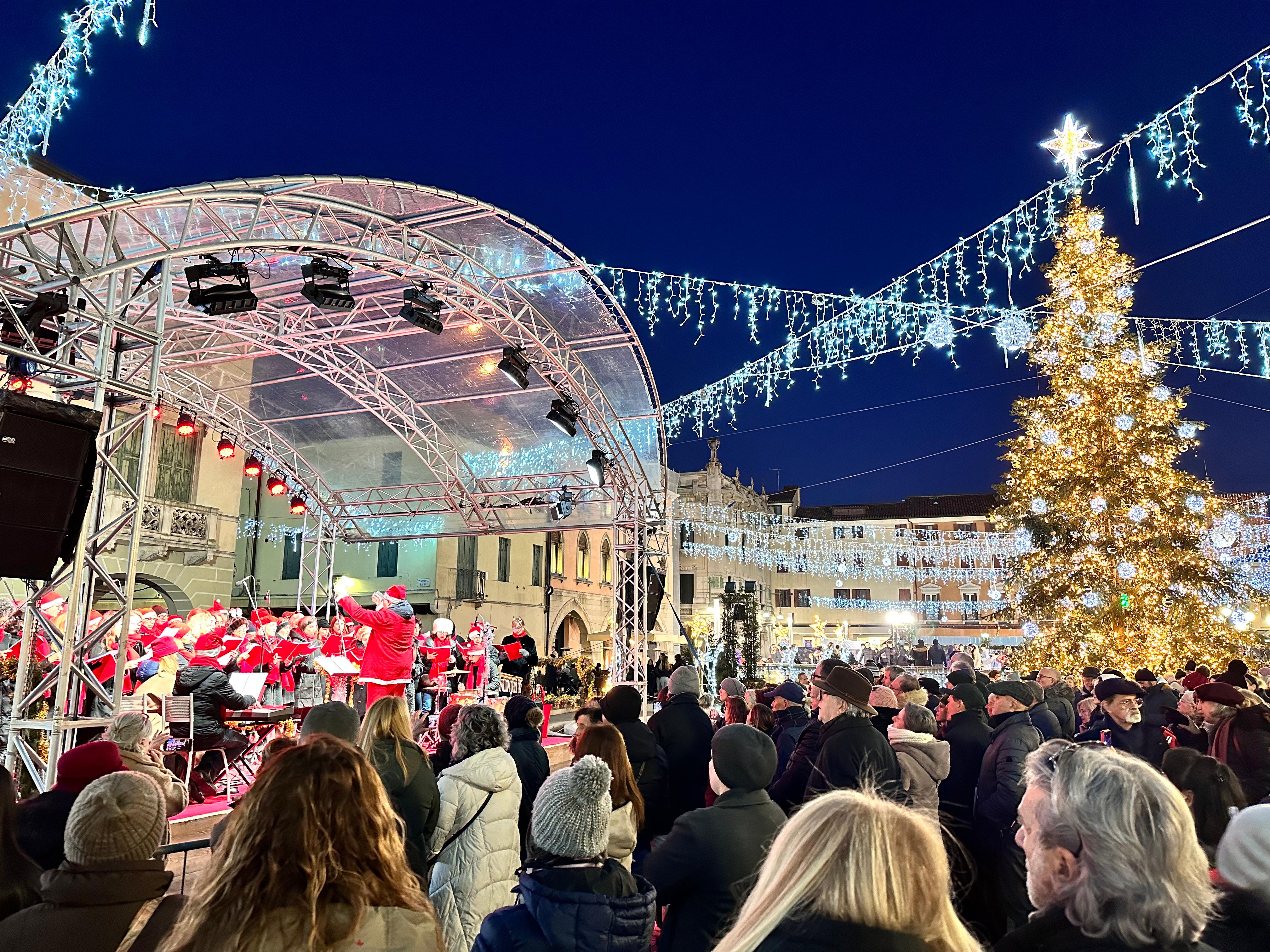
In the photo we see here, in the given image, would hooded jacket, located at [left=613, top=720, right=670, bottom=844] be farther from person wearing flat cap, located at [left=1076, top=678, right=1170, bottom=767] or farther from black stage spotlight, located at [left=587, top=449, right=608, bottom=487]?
black stage spotlight, located at [left=587, top=449, right=608, bottom=487]

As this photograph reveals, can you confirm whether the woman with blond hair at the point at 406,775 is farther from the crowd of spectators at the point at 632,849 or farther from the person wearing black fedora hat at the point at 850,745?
the person wearing black fedora hat at the point at 850,745

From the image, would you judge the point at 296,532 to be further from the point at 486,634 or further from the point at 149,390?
the point at 149,390

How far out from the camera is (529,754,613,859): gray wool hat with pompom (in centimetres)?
244

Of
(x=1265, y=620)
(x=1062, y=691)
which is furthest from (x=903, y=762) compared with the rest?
(x=1265, y=620)

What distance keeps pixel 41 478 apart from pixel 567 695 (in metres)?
16.7

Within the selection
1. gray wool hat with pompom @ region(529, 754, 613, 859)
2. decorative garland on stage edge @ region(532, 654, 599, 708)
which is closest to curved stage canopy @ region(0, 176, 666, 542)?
decorative garland on stage edge @ region(532, 654, 599, 708)

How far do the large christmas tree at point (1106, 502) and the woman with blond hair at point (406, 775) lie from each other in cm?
1323

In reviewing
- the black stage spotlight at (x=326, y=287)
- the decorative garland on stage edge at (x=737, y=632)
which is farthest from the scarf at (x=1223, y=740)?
the decorative garland on stage edge at (x=737, y=632)

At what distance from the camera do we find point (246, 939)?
169 centimetres

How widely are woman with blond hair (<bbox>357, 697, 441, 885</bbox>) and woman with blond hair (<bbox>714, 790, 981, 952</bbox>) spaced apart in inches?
105

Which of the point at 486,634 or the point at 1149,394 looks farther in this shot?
the point at 486,634

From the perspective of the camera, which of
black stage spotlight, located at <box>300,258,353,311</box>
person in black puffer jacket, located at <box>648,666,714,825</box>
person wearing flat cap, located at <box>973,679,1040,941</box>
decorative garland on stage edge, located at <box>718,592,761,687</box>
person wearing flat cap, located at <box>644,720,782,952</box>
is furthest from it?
decorative garland on stage edge, located at <box>718,592,761,687</box>

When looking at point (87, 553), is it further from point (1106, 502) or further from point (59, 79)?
point (1106, 502)

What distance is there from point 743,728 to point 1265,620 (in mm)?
53865
